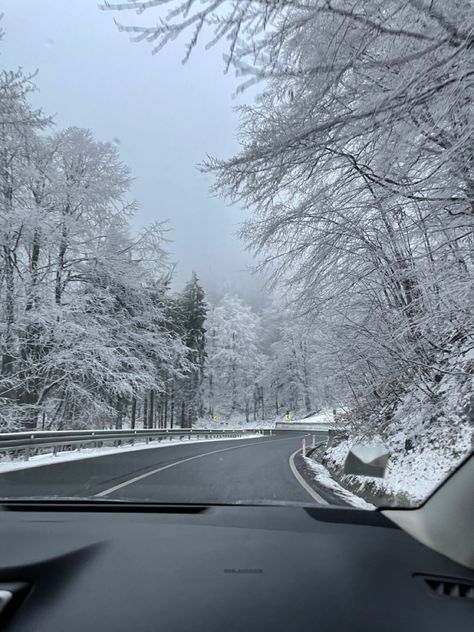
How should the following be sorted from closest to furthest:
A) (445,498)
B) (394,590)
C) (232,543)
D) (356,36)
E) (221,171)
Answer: (394,590) → (232,543) → (445,498) → (356,36) → (221,171)

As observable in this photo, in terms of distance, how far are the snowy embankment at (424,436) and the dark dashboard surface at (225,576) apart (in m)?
3.96

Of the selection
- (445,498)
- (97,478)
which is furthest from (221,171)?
(97,478)

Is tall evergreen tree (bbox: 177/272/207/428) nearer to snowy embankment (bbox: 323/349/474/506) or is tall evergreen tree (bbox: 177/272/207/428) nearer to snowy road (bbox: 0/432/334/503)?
snowy road (bbox: 0/432/334/503)

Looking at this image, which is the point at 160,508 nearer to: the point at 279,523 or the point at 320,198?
the point at 279,523

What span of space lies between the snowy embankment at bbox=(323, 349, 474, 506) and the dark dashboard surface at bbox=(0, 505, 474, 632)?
396 centimetres

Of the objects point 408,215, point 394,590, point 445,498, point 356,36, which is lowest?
point 394,590

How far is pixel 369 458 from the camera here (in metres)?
2.93

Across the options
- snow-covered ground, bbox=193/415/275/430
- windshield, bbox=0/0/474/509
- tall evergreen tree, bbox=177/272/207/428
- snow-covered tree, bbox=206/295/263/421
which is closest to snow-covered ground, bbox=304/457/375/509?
windshield, bbox=0/0/474/509

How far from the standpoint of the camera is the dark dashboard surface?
163 cm

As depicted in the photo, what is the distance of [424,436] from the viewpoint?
862cm

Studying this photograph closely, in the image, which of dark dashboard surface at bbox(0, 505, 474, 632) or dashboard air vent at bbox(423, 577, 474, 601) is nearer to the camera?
dark dashboard surface at bbox(0, 505, 474, 632)

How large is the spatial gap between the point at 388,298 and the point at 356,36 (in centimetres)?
599

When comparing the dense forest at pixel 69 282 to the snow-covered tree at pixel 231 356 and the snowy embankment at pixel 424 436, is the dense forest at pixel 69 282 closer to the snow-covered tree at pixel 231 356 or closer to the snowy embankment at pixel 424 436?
the snowy embankment at pixel 424 436

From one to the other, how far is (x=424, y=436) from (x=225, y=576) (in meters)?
7.69
